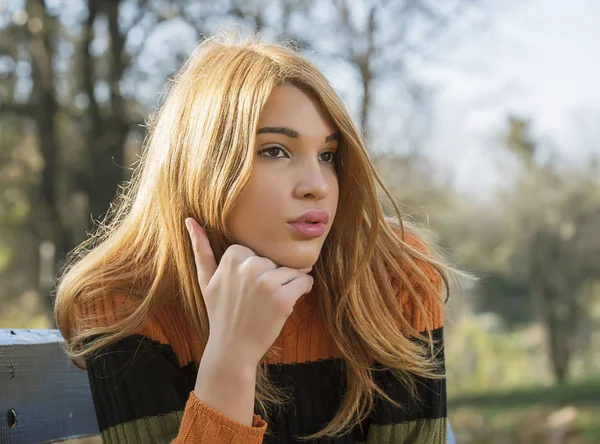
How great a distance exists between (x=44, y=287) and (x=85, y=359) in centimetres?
840

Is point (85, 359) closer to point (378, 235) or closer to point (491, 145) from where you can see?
point (378, 235)

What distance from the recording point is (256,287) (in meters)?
1.34

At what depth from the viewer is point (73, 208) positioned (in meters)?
8.57

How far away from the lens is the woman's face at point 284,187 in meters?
1.40

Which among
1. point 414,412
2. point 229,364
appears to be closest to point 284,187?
point 229,364

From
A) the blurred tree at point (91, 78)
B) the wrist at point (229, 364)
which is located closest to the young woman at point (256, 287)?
the wrist at point (229, 364)

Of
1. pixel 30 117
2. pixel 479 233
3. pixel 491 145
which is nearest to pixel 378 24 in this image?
pixel 491 145

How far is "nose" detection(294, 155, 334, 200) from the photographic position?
140cm

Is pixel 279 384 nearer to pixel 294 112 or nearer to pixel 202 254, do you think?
pixel 202 254

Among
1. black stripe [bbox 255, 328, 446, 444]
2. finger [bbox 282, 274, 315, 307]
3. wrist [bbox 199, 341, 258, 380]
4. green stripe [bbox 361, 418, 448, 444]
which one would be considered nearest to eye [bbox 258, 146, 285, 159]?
finger [bbox 282, 274, 315, 307]

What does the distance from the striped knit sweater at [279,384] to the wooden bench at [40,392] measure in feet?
0.41

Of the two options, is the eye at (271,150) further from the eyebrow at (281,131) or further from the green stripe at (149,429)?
the green stripe at (149,429)

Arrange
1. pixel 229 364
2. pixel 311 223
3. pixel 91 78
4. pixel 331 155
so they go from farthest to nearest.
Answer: pixel 91 78 < pixel 331 155 < pixel 311 223 < pixel 229 364

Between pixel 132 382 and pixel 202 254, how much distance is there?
0.29 m
